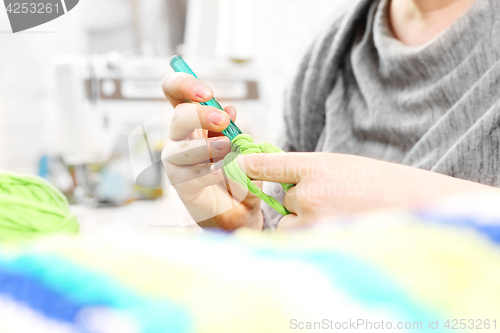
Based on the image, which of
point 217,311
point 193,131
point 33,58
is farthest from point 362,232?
point 33,58

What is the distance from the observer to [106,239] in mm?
244

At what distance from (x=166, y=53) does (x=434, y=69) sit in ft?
4.21

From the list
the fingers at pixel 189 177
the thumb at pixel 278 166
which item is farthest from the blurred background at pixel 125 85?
the thumb at pixel 278 166

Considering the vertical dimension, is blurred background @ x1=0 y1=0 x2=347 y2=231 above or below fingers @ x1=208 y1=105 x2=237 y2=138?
below

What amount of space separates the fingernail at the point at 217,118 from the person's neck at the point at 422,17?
33 cm

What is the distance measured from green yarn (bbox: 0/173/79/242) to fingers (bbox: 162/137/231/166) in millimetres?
130

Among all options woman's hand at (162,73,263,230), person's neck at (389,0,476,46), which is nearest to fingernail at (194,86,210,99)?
woman's hand at (162,73,263,230)

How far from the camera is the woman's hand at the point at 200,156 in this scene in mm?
366

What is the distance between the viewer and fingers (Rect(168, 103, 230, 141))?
1.15ft

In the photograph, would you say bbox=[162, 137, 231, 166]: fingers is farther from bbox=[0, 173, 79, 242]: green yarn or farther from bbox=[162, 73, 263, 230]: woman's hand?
bbox=[0, 173, 79, 242]: green yarn

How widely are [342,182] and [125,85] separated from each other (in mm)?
796

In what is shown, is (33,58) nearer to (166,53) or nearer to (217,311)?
(166,53)

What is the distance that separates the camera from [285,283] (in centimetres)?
18
